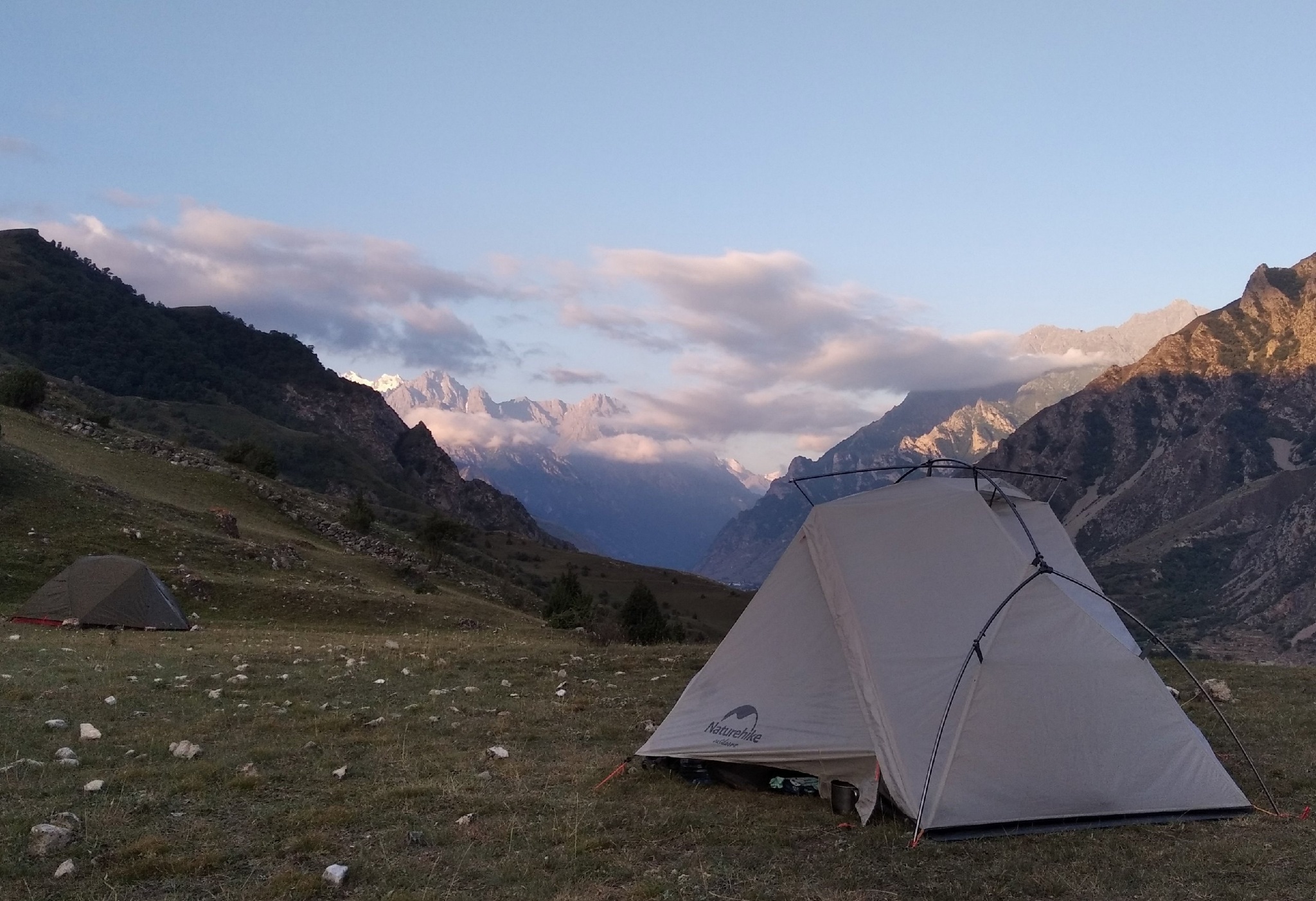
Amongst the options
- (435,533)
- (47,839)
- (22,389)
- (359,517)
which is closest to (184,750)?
(47,839)

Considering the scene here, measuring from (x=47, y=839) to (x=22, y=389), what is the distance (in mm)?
53288

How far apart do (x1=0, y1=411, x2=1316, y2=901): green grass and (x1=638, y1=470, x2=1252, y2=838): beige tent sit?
472 mm

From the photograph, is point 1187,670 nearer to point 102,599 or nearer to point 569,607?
point 102,599

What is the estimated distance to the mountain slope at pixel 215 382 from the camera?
132m

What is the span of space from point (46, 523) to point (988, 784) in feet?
112

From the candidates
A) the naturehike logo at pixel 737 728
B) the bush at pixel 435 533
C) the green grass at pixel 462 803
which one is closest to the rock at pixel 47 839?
the green grass at pixel 462 803

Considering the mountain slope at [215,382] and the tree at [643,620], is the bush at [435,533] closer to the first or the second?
the tree at [643,620]

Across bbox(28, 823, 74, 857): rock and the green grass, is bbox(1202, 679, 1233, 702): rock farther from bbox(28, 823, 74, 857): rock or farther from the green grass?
bbox(28, 823, 74, 857): rock

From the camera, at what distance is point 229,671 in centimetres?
1706

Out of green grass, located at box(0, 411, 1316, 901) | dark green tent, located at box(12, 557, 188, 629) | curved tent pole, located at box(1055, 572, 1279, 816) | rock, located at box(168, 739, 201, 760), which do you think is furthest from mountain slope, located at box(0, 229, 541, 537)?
curved tent pole, located at box(1055, 572, 1279, 816)

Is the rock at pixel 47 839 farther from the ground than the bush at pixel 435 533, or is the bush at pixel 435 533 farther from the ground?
the bush at pixel 435 533

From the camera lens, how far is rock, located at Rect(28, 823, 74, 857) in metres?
7.71

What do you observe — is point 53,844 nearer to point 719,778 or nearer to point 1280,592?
point 719,778

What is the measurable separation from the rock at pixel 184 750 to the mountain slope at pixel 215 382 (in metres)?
105
